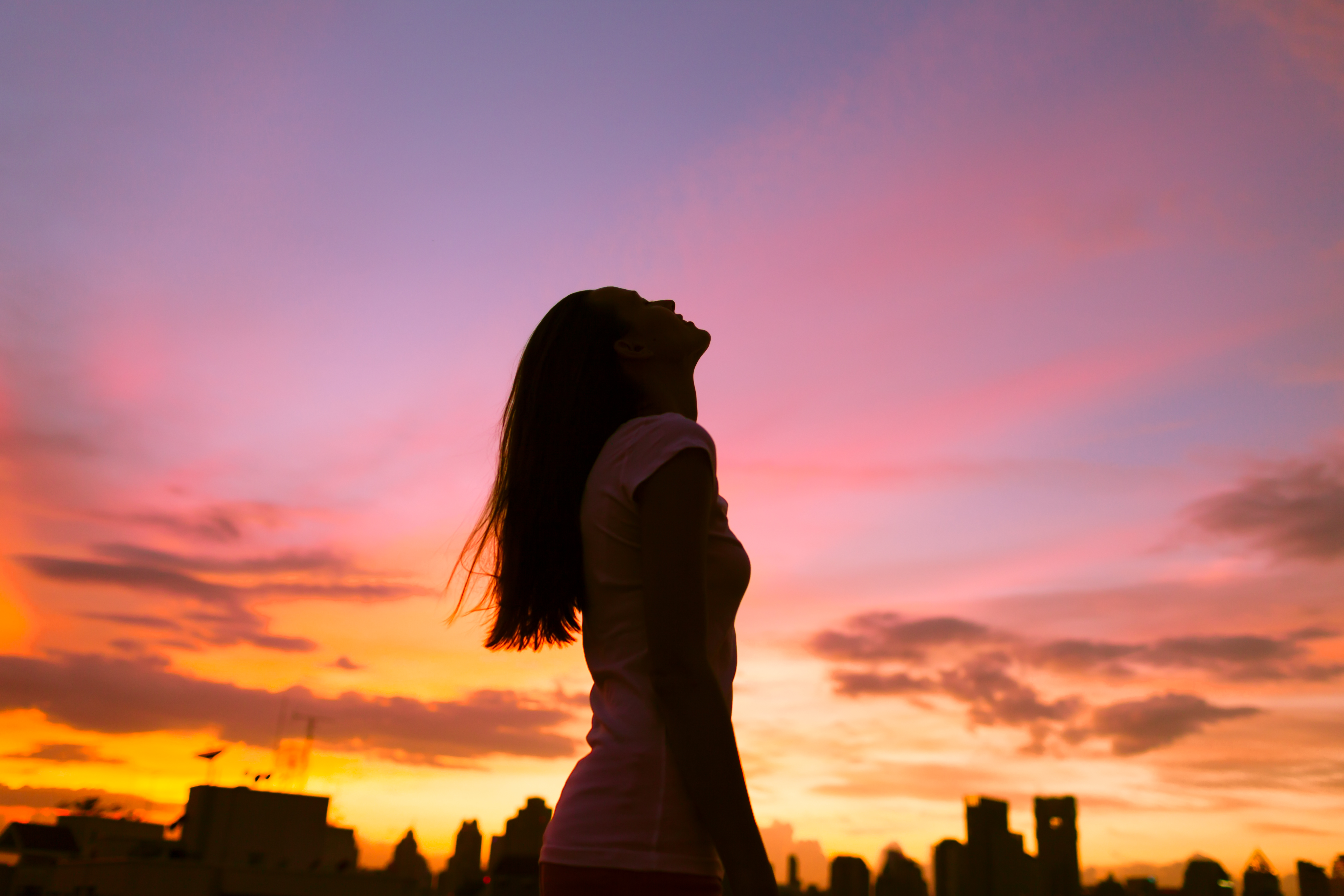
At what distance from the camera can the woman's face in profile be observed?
9.76ft

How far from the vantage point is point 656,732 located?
2271mm

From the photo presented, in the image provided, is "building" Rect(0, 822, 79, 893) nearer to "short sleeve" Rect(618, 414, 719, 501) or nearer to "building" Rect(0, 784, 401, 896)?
"building" Rect(0, 784, 401, 896)

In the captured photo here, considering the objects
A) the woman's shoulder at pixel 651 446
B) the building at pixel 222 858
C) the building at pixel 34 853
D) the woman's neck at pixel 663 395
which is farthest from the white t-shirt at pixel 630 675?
the building at pixel 34 853

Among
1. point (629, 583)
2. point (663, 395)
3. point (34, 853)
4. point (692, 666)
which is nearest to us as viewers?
point (692, 666)

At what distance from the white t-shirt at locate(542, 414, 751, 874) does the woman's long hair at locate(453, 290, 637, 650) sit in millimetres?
100

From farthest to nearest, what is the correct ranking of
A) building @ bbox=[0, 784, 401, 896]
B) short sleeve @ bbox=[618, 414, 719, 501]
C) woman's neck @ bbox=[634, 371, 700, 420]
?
building @ bbox=[0, 784, 401, 896], woman's neck @ bbox=[634, 371, 700, 420], short sleeve @ bbox=[618, 414, 719, 501]

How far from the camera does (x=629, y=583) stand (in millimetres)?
2510

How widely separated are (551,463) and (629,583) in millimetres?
479

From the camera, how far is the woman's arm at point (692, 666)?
2.15m

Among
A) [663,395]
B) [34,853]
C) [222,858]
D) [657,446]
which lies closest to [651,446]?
[657,446]

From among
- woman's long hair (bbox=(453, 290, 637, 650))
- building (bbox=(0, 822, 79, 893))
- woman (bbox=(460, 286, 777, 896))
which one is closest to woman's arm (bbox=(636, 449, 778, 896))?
woman (bbox=(460, 286, 777, 896))

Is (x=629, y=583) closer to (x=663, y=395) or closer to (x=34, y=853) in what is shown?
(x=663, y=395)

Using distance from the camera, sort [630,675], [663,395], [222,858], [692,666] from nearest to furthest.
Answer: [692,666], [630,675], [663,395], [222,858]

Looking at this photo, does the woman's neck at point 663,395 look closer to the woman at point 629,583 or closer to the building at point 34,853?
the woman at point 629,583
